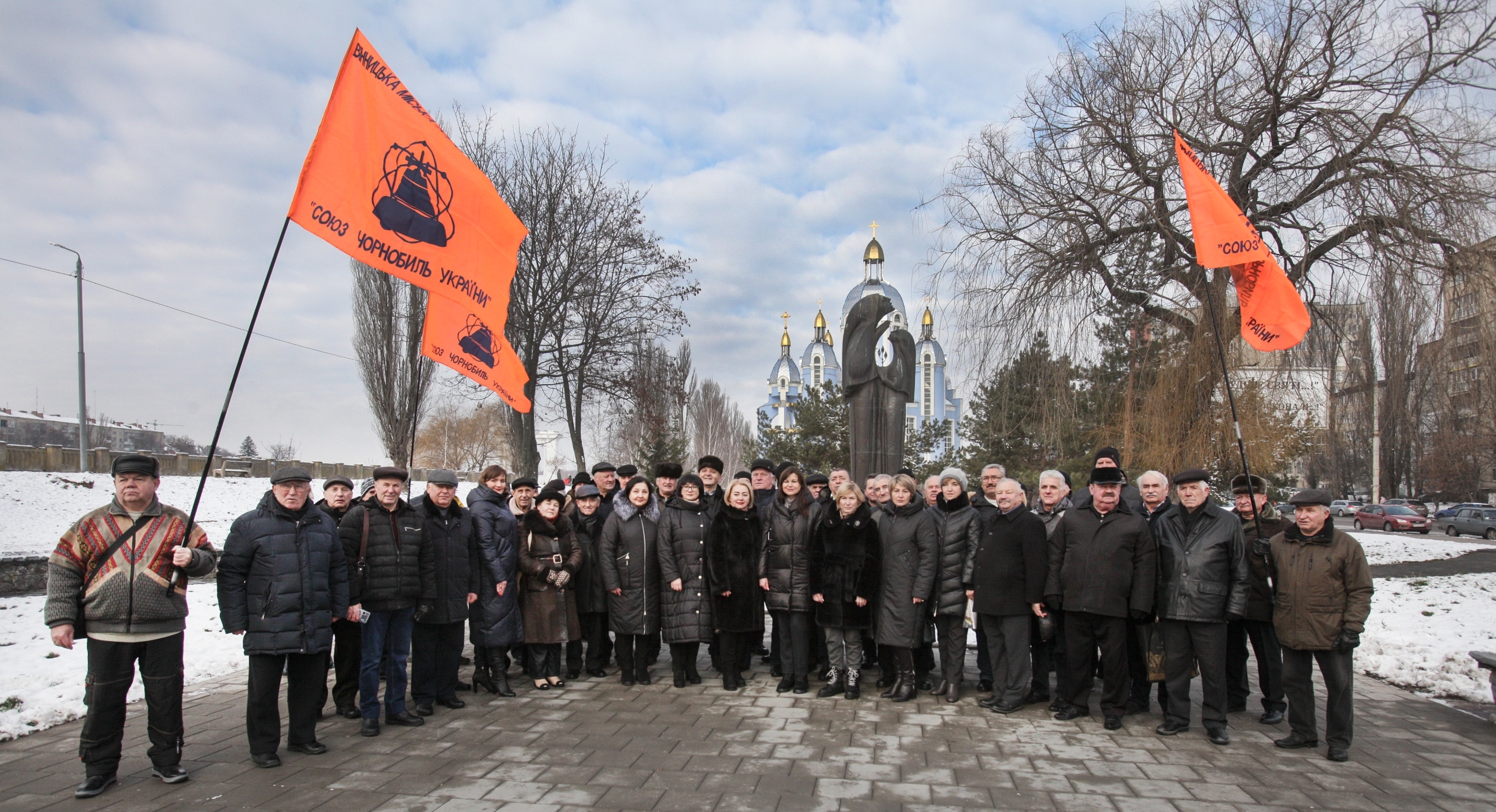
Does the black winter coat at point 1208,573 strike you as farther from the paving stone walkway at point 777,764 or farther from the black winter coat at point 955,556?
the black winter coat at point 955,556

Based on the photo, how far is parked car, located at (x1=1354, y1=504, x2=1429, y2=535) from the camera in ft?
96.6

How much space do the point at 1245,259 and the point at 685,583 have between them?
5384mm

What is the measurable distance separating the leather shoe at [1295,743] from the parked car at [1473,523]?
31.8 m

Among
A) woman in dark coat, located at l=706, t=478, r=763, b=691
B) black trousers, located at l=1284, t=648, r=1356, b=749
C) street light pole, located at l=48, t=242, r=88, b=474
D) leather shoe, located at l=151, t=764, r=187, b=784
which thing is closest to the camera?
leather shoe, located at l=151, t=764, r=187, b=784

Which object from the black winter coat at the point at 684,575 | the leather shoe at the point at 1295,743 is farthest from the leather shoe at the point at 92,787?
the leather shoe at the point at 1295,743

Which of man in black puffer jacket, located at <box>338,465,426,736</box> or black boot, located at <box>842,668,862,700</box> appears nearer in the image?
man in black puffer jacket, located at <box>338,465,426,736</box>

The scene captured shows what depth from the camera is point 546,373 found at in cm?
1934

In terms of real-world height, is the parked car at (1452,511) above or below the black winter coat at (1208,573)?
below

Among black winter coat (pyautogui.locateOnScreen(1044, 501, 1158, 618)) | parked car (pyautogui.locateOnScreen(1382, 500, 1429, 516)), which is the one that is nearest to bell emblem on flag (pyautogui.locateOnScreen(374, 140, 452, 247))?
black winter coat (pyautogui.locateOnScreen(1044, 501, 1158, 618))

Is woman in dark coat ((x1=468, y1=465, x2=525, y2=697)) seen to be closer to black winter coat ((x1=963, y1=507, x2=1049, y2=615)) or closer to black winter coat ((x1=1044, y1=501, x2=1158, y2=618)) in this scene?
black winter coat ((x1=963, y1=507, x2=1049, y2=615))

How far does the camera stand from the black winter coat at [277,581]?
15.4 ft

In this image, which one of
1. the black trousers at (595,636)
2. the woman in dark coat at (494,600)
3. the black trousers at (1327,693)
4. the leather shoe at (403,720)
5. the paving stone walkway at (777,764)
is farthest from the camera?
the black trousers at (595,636)

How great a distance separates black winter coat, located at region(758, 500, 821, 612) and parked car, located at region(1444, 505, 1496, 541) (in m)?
33.1

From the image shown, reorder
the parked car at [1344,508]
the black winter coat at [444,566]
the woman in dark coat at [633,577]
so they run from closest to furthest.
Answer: the black winter coat at [444,566], the woman in dark coat at [633,577], the parked car at [1344,508]
